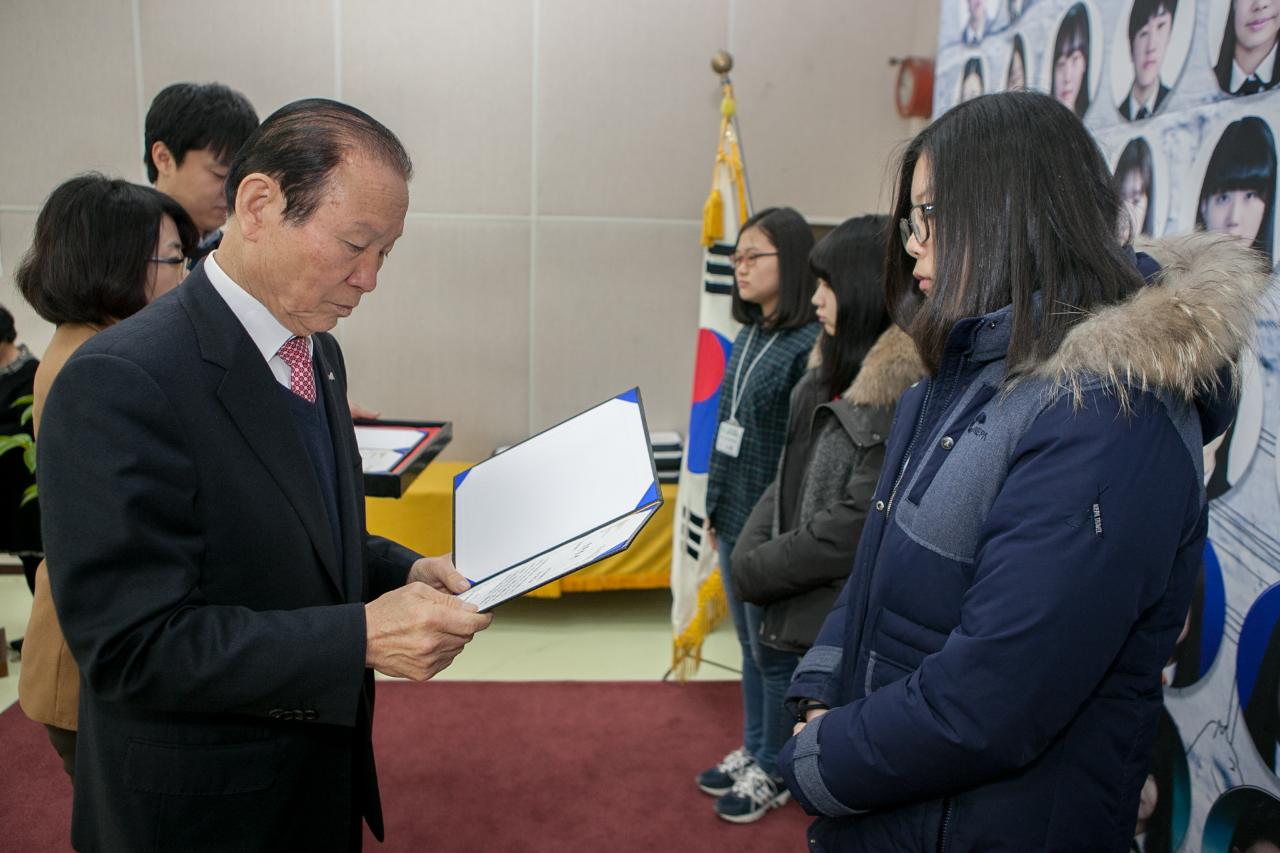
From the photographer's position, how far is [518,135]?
Answer: 415cm

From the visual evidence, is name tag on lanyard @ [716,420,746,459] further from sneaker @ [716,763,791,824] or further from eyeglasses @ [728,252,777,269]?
sneaker @ [716,763,791,824]

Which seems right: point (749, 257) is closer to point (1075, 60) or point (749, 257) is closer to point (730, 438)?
point (730, 438)

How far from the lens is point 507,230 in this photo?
4.22 metres

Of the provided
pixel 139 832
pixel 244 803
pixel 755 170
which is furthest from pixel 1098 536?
pixel 755 170

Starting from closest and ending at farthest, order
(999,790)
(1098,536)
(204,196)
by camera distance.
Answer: (1098,536) < (999,790) < (204,196)

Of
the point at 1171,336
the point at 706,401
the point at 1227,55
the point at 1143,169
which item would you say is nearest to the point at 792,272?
the point at 706,401

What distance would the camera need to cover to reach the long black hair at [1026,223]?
994 mm

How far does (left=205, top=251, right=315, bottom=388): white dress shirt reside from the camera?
3.52ft

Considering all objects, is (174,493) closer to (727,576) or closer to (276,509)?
(276,509)

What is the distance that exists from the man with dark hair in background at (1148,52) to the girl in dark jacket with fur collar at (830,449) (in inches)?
22.4

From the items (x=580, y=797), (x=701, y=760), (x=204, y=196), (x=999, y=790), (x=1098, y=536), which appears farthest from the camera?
(x=701, y=760)

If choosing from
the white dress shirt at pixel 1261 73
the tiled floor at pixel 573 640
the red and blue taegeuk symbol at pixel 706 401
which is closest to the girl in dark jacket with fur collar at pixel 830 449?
the white dress shirt at pixel 1261 73

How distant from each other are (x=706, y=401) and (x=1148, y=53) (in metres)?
1.66

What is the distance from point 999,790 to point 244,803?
85 centimetres
